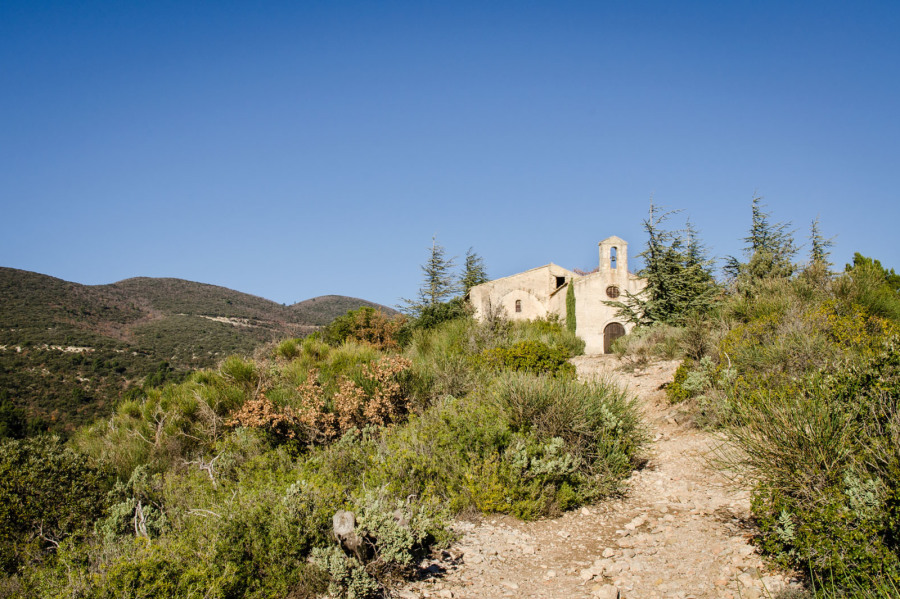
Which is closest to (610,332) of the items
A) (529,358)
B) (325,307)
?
(529,358)

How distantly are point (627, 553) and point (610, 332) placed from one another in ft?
74.3

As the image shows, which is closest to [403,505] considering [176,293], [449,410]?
[449,410]

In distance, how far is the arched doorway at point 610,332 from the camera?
25531 millimetres

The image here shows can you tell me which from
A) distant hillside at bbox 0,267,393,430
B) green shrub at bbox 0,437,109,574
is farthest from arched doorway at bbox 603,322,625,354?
green shrub at bbox 0,437,109,574

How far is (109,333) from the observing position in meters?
39.2

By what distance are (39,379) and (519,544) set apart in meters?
29.5

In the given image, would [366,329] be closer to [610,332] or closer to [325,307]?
[610,332]

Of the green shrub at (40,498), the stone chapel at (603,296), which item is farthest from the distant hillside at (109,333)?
the stone chapel at (603,296)

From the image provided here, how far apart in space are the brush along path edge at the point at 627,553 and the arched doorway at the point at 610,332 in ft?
67.1

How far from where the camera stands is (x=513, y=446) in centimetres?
520

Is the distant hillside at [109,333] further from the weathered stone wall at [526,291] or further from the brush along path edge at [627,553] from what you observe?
the brush along path edge at [627,553]

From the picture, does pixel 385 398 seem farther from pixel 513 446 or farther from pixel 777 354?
pixel 777 354

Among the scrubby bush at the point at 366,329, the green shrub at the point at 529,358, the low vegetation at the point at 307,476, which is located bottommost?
the low vegetation at the point at 307,476

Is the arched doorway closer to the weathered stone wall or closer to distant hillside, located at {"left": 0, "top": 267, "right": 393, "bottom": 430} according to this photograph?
the weathered stone wall
